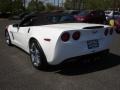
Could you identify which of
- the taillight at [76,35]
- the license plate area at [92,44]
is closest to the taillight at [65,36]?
the taillight at [76,35]

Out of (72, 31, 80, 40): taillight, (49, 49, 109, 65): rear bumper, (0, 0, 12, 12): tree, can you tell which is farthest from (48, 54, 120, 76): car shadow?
(0, 0, 12, 12): tree

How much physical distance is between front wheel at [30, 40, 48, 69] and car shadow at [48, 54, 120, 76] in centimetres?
34

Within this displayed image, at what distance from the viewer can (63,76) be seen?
5.33 metres

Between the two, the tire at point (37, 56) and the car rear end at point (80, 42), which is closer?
the car rear end at point (80, 42)

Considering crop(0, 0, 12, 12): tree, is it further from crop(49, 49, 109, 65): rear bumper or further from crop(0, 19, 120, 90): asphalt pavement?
crop(49, 49, 109, 65): rear bumper

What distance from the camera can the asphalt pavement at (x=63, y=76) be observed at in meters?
4.72

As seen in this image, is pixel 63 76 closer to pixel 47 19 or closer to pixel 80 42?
pixel 80 42

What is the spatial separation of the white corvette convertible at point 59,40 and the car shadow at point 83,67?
39cm

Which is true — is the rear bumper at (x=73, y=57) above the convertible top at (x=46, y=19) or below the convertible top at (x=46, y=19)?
below

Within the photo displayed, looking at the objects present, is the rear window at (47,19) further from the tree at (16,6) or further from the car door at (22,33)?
the tree at (16,6)

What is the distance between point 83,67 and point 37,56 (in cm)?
115

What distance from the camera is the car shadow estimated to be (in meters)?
5.58

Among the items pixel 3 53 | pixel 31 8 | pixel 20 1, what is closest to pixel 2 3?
pixel 20 1

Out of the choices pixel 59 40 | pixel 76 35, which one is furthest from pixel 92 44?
pixel 59 40
